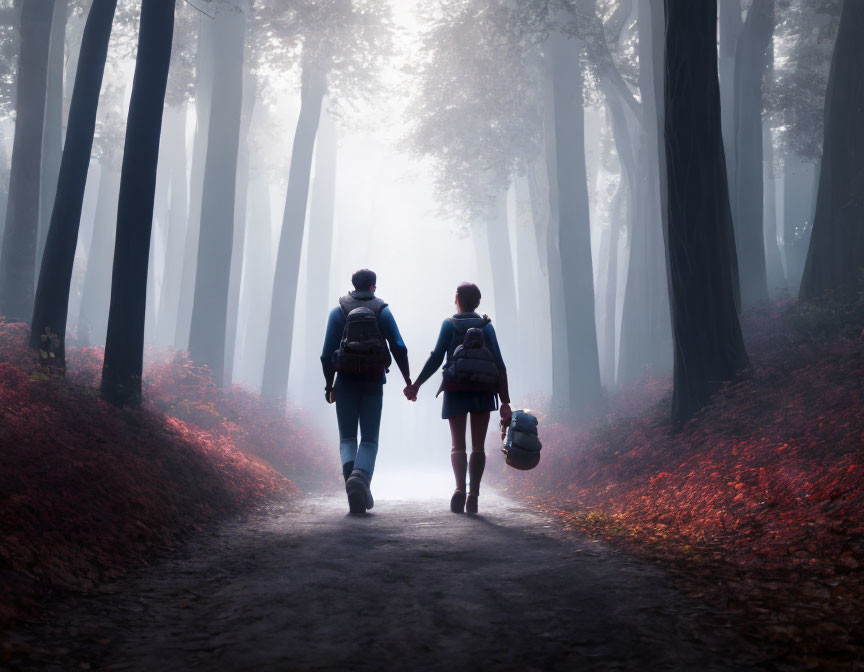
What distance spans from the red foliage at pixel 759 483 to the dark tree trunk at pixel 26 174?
32.2 feet

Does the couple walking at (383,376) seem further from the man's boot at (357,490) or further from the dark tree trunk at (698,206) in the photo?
the dark tree trunk at (698,206)

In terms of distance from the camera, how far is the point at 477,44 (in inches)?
814

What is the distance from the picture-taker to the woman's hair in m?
7.17

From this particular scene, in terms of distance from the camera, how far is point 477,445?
22.4ft

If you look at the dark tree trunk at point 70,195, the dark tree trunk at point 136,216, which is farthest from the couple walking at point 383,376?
the dark tree trunk at point 70,195

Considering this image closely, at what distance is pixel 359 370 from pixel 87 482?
256 centimetres

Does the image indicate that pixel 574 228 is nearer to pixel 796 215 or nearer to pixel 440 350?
pixel 440 350

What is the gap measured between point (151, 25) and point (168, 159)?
2295cm

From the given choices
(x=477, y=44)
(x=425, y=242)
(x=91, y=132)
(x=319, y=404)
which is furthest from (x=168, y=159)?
(x=425, y=242)

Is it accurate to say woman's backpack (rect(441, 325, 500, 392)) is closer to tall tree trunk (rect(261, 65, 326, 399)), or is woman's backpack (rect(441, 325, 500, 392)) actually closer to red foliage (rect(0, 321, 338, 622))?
red foliage (rect(0, 321, 338, 622))

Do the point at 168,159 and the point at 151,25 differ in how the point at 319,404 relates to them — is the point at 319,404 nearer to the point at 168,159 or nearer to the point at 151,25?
the point at 168,159

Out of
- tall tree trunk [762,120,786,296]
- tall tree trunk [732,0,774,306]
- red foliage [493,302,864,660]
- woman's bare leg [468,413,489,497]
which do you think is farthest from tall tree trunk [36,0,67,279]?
tall tree trunk [762,120,786,296]

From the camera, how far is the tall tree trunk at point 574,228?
17750 millimetres

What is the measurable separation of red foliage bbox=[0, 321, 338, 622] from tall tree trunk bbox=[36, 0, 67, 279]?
4.27 metres
